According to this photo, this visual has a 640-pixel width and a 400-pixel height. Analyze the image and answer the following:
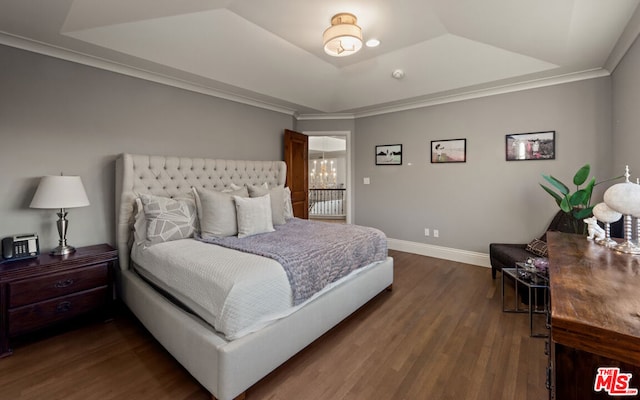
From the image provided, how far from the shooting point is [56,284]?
2.18 m

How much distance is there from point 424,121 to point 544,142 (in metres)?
1.52

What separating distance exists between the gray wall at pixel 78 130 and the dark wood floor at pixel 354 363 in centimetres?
103

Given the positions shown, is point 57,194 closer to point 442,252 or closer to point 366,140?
point 366,140

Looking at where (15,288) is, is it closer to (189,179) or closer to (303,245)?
(189,179)

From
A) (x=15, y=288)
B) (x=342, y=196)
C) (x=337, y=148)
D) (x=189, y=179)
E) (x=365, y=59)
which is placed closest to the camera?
(x=15, y=288)

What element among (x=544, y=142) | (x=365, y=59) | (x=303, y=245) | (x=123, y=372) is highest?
(x=365, y=59)

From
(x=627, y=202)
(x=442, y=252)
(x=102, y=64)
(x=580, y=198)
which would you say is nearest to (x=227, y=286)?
(x=627, y=202)

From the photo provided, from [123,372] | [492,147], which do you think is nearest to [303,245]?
[123,372]

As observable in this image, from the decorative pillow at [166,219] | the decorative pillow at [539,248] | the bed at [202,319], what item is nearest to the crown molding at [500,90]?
the decorative pillow at [539,248]

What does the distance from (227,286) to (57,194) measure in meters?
1.81

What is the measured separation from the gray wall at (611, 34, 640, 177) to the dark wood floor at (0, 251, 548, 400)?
1.78m

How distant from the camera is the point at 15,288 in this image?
1999mm

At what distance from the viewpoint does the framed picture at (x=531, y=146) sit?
3.40 metres

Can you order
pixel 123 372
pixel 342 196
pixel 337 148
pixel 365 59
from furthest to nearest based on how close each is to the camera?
pixel 337 148 < pixel 342 196 < pixel 365 59 < pixel 123 372
